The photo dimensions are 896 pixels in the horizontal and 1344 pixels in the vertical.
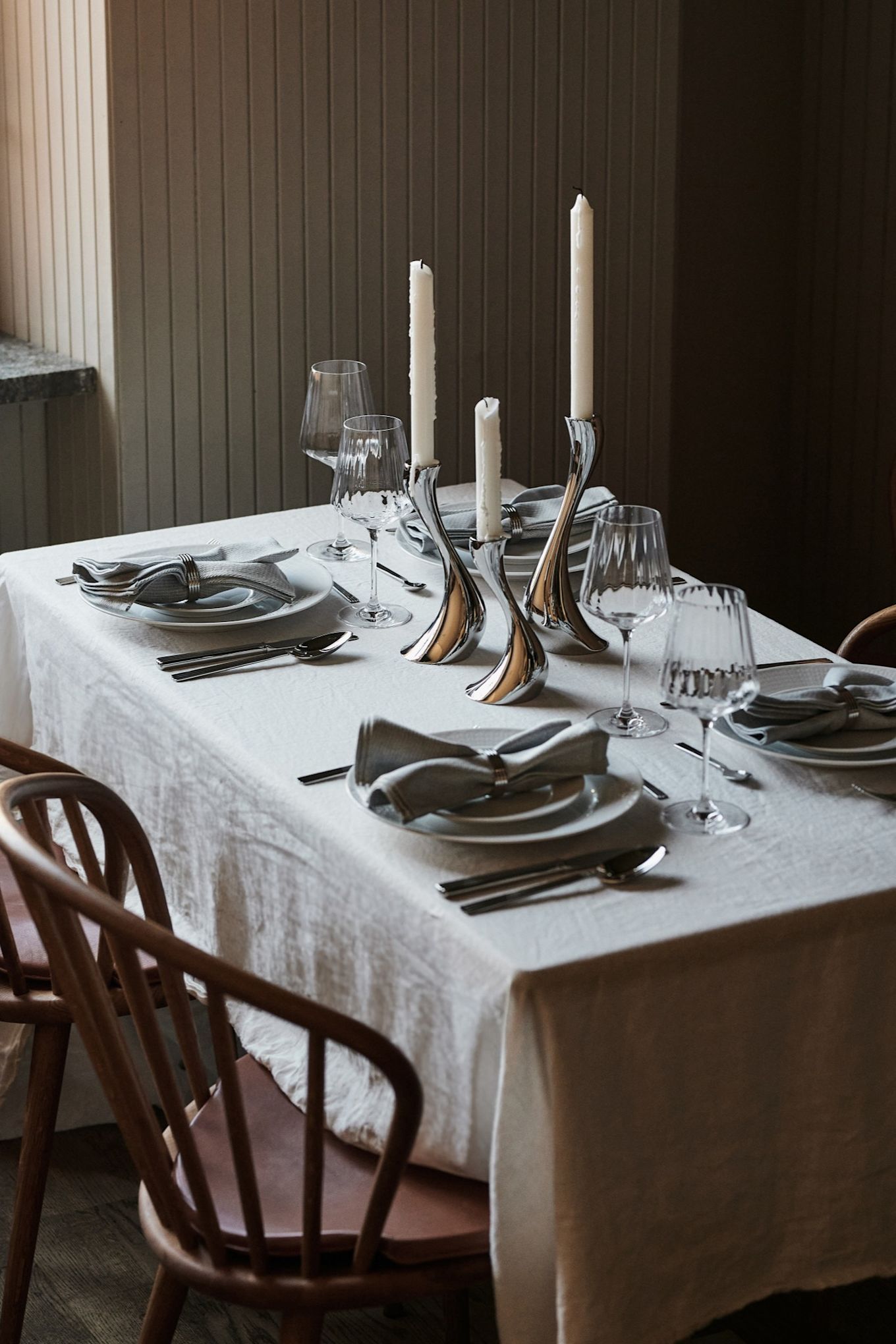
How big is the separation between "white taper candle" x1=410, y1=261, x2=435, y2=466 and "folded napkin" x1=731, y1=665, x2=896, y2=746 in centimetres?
43

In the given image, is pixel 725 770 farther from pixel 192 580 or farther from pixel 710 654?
pixel 192 580

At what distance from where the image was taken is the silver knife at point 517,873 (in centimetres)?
123

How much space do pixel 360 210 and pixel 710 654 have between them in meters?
1.86

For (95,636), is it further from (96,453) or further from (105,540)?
(96,453)

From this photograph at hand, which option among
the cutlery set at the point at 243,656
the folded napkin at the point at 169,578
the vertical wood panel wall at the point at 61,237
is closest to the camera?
the cutlery set at the point at 243,656

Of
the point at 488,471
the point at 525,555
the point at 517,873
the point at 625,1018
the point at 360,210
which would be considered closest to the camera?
the point at 625,1018

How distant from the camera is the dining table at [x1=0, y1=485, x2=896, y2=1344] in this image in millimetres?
1154

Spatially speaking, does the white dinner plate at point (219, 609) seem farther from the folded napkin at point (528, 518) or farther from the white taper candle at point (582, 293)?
the white taper candle at point (582, 293)

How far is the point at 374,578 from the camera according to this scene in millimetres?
1861

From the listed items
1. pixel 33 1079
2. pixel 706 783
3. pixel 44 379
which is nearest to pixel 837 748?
pixel 706 783

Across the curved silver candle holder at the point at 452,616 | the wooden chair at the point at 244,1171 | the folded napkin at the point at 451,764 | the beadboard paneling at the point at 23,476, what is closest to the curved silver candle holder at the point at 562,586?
the curved silver candle holder at the point at 452,616

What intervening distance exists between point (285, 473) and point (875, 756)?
172 cm

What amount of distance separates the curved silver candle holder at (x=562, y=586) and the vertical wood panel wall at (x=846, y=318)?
1.81 metres

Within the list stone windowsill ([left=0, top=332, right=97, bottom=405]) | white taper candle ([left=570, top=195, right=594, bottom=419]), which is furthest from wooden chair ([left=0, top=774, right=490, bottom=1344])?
stone windowsill ([left=0, top=332, right=97, bottom=405])
